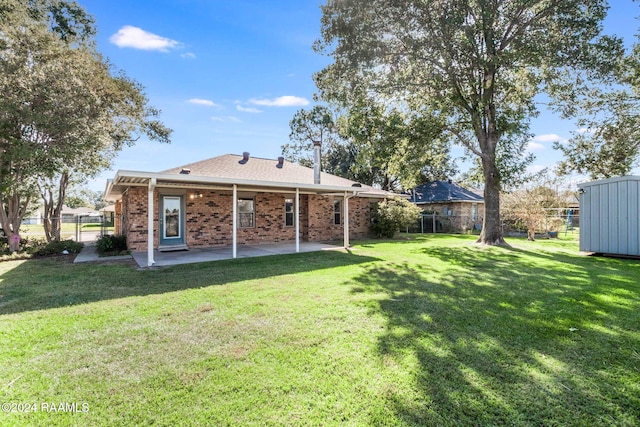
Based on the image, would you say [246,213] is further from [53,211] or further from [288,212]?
[53,211]

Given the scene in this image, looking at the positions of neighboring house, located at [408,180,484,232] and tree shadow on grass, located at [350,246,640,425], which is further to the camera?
neighboring house, located at [408,180,484,232]

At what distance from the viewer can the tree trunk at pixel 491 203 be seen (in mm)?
12570

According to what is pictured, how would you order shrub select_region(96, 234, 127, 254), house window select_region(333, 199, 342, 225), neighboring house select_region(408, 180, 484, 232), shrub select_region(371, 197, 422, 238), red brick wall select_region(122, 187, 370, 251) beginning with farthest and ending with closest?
neighboring house select_region(408, 180, 484, 232)
house window select_region(333, 199, 342, 225)
shrub select_region(371, 197, 422, 238)
red brick wall select_region(122, 187, 370, 251)
shrub select_region(96, 234, 127, 254)

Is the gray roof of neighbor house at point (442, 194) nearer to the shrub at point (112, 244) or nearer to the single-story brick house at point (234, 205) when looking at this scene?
the single-story brick house at point (234, 205)

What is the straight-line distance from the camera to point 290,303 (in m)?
4.94

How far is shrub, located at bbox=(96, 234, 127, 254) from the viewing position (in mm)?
10438

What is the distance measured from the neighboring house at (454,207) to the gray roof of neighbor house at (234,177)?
26.2 feet

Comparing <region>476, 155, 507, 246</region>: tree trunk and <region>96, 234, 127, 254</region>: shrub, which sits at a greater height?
<region>476, 155, 507, 246</region>: tree trunk

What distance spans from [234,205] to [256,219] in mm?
3592

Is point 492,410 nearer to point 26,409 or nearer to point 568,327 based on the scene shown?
point 568,327

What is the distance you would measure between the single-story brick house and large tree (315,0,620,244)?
4.62 meters

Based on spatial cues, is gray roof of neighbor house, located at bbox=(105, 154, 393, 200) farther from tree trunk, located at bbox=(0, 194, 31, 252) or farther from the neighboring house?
the neighboring house

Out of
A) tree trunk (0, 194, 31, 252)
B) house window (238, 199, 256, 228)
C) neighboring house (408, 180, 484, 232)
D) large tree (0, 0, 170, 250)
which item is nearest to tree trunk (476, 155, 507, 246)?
neighboring house (408, 180, 484, 232)

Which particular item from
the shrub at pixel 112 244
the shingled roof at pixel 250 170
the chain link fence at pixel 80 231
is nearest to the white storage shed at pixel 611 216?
the shingled roof at pixel 250 170
